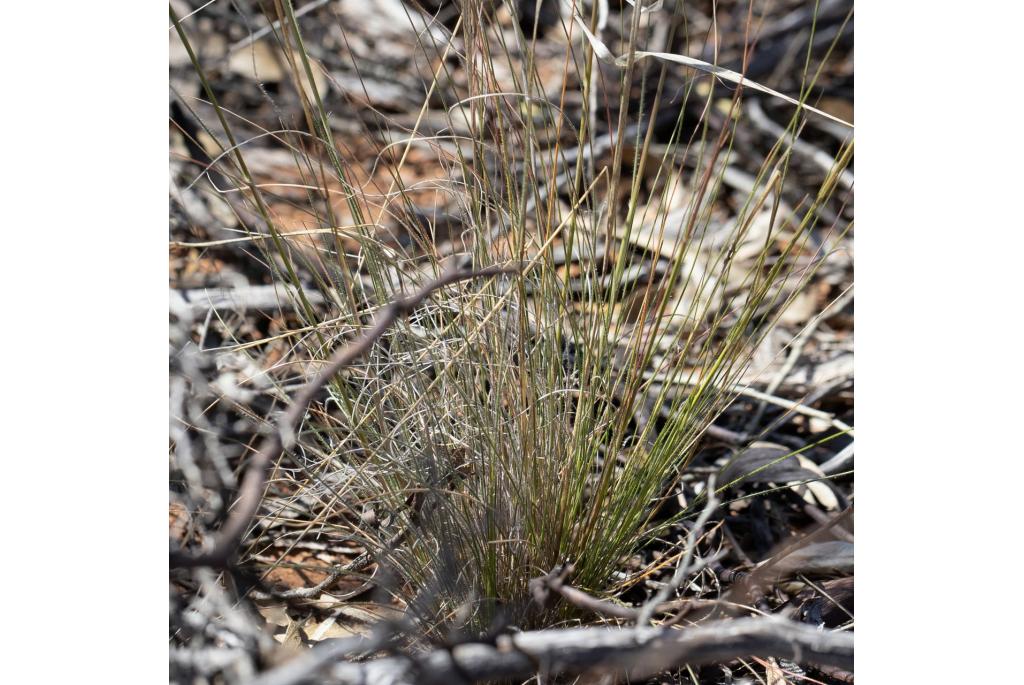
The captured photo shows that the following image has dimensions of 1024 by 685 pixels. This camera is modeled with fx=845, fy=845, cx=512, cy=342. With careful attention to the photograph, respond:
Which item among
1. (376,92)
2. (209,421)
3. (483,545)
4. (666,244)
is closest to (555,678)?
(483,545)

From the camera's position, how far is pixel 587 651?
0.42m

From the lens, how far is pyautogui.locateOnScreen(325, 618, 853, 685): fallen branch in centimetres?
42

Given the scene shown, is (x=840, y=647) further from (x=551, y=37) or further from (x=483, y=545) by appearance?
(x=551, y=37)

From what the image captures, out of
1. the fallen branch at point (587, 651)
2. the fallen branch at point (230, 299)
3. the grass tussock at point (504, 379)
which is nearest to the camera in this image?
the fallen branch at point (587, 651)


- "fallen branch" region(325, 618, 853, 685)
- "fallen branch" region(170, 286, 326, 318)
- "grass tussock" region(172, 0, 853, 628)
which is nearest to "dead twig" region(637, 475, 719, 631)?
"fallen branch" region(325, 618, 853, 685)

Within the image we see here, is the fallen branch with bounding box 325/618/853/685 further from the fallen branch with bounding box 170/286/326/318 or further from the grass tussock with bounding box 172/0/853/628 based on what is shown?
the fallen branch with bounding box 170/286/326/318

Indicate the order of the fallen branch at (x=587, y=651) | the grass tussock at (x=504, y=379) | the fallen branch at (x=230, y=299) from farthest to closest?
1. the fallen branch at (x=230, y=299)
2. the grass tussock at (x=504, y=379)
3. the fallen branch at (x=587, y=651)

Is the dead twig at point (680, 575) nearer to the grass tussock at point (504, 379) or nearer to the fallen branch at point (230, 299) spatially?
the grass tussock at point (504, 379)

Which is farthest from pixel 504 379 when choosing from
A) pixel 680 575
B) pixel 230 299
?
pixel 230 299

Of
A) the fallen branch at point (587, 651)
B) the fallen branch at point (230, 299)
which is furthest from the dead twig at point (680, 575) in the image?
the fallen branch at point (230, 299)

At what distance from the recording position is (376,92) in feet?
5.05

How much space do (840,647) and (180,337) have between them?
78cm

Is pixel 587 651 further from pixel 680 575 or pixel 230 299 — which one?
pixel 230 299

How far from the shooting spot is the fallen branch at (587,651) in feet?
1.37
